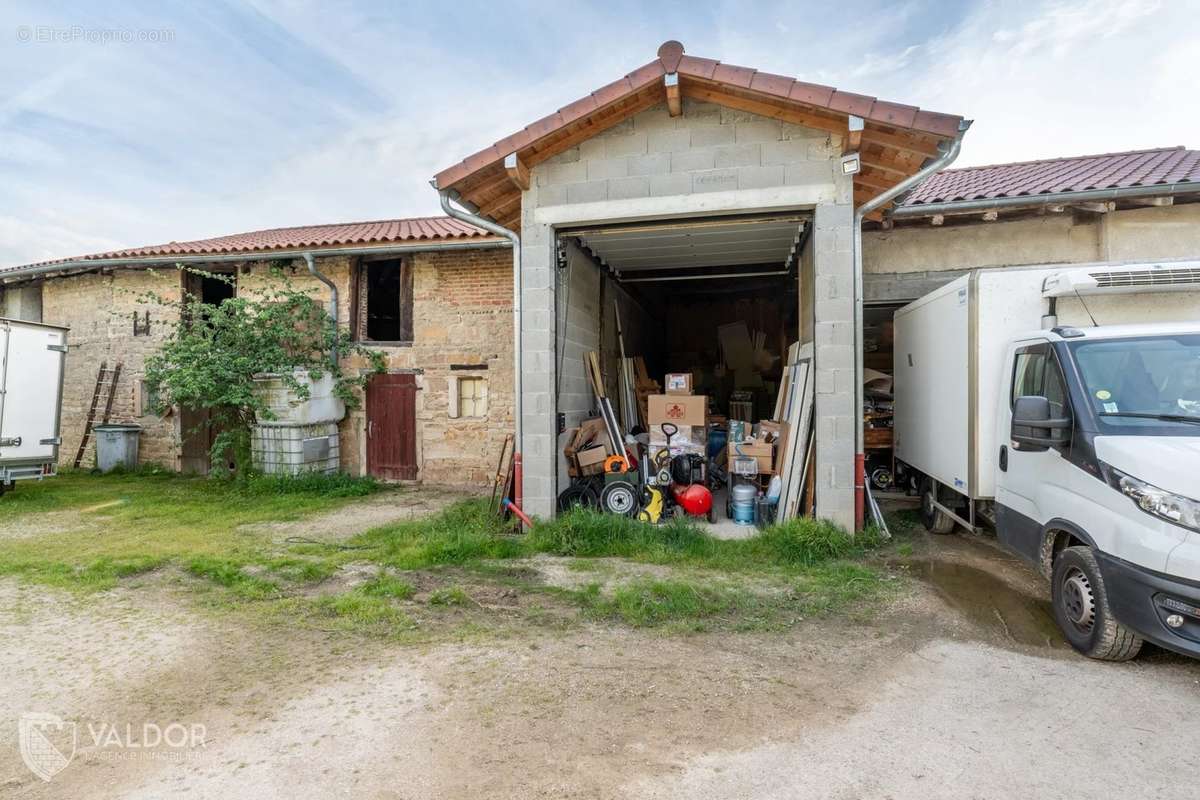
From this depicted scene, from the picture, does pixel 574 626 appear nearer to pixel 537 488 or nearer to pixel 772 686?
pixel 772 686

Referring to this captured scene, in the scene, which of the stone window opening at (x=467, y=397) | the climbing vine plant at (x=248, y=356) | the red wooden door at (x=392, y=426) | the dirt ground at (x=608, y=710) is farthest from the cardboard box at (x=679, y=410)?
the climbing vine plant at (x=248, y=356)

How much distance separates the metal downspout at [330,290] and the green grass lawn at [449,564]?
3.19 metres

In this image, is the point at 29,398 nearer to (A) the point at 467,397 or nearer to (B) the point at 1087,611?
(A) the point at 467,397

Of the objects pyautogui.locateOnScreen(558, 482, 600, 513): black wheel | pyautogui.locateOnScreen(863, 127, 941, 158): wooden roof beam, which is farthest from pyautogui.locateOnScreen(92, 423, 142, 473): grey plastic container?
pyautogui.locateOnScreen(863, 127, 941, 158): wooden roof beam

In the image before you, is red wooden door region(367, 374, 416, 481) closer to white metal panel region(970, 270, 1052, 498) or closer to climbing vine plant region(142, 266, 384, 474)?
climbing vine plant region(142, 266, 384, 474)

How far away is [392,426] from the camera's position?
9.89 meters

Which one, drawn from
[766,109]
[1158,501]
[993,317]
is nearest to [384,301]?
[766,109]

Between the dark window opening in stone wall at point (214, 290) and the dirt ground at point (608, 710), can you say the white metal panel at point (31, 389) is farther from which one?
the dirt ground at point (608, 710)

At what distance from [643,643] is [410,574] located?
2.33 m

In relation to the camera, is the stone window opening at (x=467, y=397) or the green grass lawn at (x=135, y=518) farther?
the stone window opening at (x=467, y=397)

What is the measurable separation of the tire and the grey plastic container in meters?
13.6

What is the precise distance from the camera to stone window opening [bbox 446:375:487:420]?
31.5 ft

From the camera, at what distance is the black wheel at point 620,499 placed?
6.32 m

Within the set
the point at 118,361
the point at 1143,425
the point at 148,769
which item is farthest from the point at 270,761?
the point at 118,361
